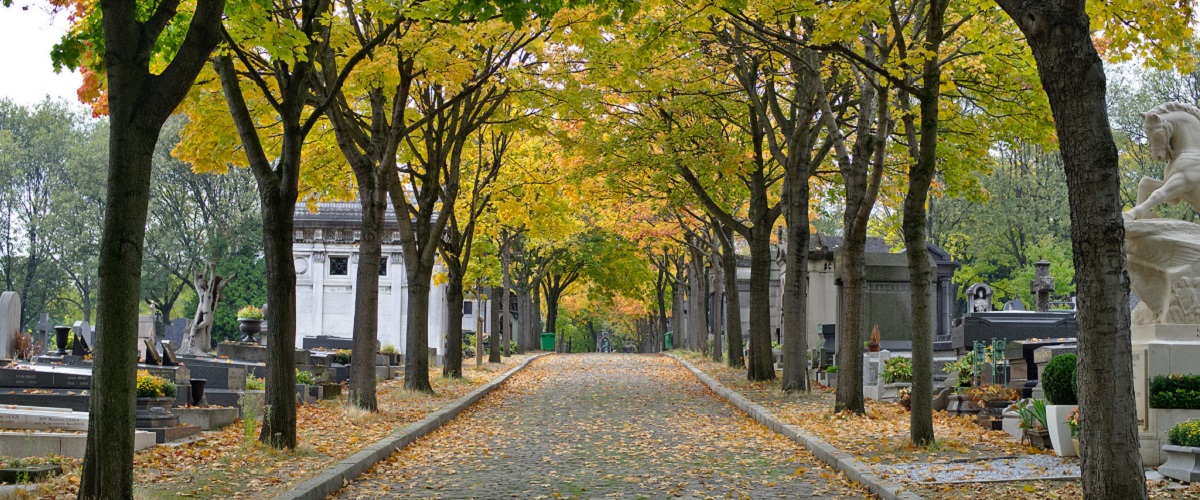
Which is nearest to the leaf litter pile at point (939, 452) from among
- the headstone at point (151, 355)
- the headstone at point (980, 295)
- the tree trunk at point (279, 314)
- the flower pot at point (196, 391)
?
the tree trunk at point (279, 314)

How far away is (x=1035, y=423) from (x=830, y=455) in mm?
2376

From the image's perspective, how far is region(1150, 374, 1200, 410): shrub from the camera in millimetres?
10250

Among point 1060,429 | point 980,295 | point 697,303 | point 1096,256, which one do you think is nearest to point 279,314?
point 1060,429

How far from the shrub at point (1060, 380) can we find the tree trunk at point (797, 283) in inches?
349

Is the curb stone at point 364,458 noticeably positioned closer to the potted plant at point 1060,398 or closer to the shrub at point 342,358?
the potted plant at point 1060,398

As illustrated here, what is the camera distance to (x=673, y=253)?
5112cm

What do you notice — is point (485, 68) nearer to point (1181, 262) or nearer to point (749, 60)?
point (749, 60)

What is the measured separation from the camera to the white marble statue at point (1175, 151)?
11117 millimetres

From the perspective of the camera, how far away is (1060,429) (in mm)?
11227

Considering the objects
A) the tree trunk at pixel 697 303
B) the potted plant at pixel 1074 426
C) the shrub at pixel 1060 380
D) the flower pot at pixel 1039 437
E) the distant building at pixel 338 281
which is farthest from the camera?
the distant building at pixel 338 281

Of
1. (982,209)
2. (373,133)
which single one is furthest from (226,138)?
(982,209)

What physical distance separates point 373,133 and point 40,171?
51589mm

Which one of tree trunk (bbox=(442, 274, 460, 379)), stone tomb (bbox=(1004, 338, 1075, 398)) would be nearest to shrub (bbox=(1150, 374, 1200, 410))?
stone tomb (bbox=(1004, 338, 1075, 398))

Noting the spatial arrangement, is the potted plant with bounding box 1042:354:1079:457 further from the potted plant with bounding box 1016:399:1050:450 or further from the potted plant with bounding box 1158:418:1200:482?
the potted plant with bounding box 1158:418:1200:482
